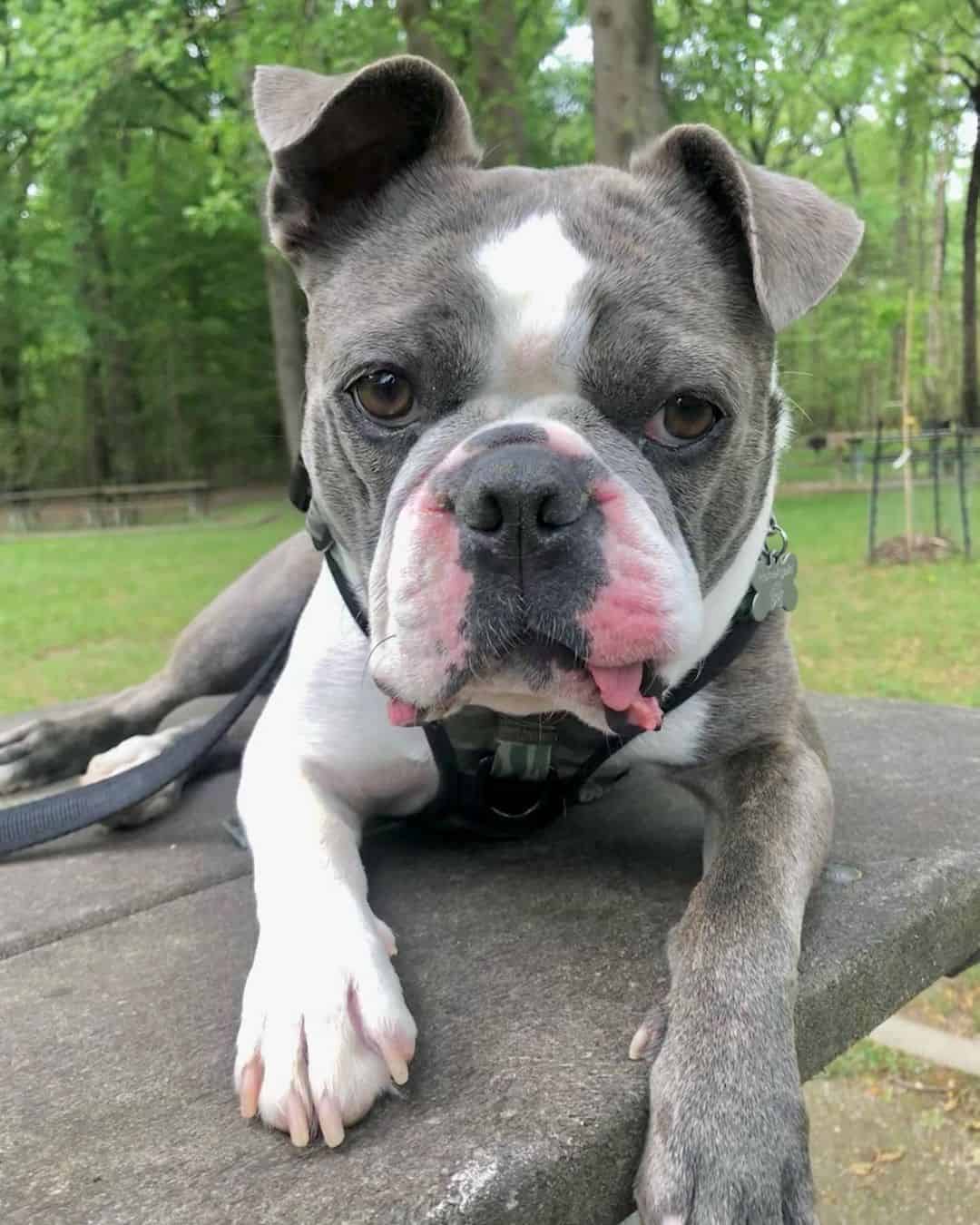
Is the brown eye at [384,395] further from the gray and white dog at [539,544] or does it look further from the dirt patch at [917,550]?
the dirt patch at [917,550]

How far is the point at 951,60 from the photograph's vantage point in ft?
47.9

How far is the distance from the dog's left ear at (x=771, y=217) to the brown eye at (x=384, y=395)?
1.77ft

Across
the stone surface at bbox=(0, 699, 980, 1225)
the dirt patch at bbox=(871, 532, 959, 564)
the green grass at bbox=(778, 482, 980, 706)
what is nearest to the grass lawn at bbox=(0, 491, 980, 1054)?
the green grass at bbox=(778, 482, 980, 706)

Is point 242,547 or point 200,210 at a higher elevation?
point 200,210

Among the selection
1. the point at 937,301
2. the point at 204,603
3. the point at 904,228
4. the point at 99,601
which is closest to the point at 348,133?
the point at 204,603

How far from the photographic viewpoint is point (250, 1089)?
1154 mm

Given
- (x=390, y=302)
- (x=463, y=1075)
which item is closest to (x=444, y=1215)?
(x=463, y=1075)

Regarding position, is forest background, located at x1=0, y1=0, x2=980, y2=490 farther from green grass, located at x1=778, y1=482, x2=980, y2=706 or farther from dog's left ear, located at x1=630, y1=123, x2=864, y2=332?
green grass, located at x1=778, y1=482, x2=980, y2=706

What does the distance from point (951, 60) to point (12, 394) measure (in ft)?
44.6

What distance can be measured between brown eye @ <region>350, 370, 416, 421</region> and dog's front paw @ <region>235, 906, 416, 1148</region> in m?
0.73

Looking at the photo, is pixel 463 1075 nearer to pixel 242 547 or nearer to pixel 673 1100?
pixel 673 1100

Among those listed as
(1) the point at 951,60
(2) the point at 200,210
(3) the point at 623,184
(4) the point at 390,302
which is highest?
(1) the point at 951,60

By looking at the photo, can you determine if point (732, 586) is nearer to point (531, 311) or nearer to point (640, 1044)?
point (531, 311)

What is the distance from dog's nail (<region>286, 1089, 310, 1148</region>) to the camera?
1104mm
